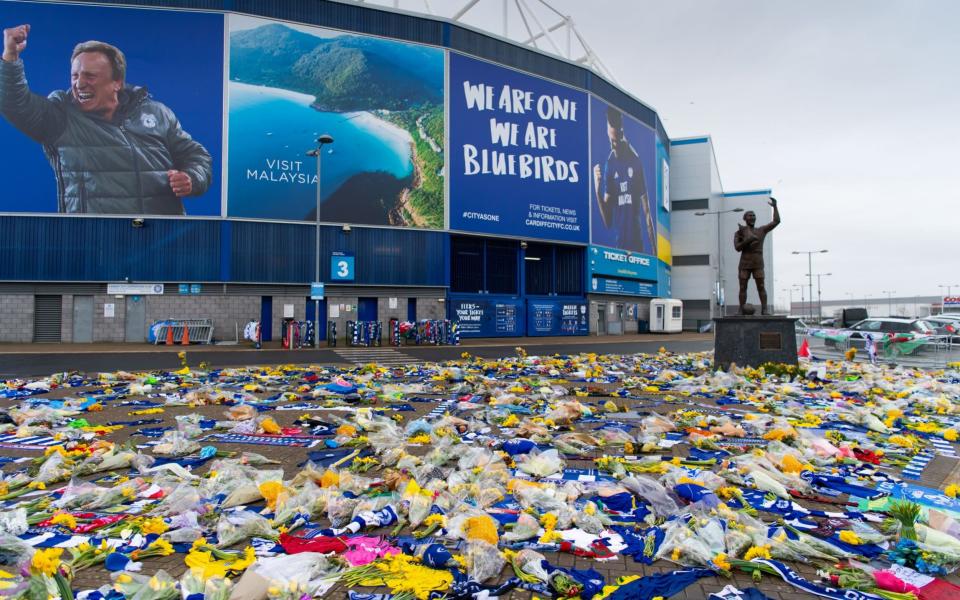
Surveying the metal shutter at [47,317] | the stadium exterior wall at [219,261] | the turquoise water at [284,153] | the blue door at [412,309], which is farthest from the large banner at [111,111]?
the blue door at [412,309]

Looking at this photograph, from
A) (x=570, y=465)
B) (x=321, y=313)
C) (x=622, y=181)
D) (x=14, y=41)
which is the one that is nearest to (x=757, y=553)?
(x=570, y=465)

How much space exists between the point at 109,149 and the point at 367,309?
48.3 feet

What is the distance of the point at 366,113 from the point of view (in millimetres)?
30344

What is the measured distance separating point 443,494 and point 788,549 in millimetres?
2392

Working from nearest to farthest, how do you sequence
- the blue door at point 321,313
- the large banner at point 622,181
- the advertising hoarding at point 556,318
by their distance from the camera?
the blue door at point 321,313 → the advertising hoarding at point 556,318 → the large banner at point 622,181

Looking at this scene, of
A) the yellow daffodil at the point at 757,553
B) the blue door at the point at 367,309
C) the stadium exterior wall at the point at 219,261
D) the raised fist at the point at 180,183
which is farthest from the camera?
the blue door at the point at 367,309

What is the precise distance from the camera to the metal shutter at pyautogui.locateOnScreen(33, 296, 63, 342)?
26.2m

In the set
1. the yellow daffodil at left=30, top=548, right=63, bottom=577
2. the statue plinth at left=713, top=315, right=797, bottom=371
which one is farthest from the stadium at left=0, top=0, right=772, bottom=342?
the yellow daffodil at left=30, top=548, right=63, bottom=577

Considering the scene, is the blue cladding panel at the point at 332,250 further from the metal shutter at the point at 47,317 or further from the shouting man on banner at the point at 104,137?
the metal shutter at the point at 47,317

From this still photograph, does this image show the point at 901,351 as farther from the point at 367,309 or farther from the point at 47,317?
the point at 47,317

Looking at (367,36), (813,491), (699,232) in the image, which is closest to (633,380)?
(813,491)

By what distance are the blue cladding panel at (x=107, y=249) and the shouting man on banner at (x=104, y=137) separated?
2.92ft

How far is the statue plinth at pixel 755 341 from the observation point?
12.9 metres

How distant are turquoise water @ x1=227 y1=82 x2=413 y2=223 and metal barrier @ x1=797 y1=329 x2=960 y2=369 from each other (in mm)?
22539
